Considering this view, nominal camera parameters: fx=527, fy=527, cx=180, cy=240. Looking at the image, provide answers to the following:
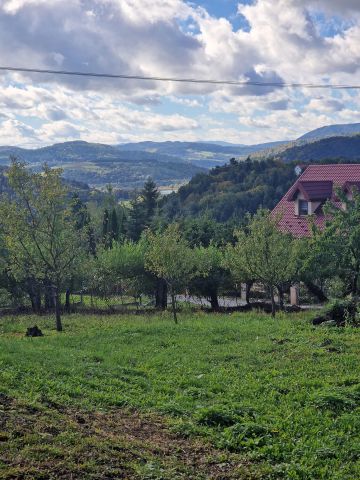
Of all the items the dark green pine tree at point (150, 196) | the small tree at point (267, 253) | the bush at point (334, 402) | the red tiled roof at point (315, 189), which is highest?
the dark green pine tree at point (150, 196)

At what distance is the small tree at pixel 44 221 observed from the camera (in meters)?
26.7

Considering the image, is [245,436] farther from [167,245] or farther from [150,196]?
[150,196]

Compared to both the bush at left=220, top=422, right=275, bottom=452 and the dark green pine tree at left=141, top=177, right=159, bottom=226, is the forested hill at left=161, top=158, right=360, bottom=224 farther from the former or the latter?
the bush at left=220, top=422, right=275, bottom=452

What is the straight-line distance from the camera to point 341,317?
24734 mm

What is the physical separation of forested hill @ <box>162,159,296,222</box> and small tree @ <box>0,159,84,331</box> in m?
84.5

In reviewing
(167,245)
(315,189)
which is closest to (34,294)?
(167,245)

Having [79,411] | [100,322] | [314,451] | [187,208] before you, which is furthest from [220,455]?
[187,208]

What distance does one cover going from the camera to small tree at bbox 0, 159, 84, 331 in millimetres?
26656

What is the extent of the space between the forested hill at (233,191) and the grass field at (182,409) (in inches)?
3753

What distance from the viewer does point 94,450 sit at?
27.7 feet

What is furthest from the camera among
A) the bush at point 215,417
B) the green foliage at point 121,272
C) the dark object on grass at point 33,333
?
the green foliage at point 121,272

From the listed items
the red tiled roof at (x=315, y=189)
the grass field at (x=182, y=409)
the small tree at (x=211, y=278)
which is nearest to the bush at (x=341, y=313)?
the grass field at (x=182, y=409)

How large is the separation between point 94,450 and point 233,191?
126m

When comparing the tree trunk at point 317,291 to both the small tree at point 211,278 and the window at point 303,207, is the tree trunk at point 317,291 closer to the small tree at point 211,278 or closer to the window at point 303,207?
the small tree at point 211,278
